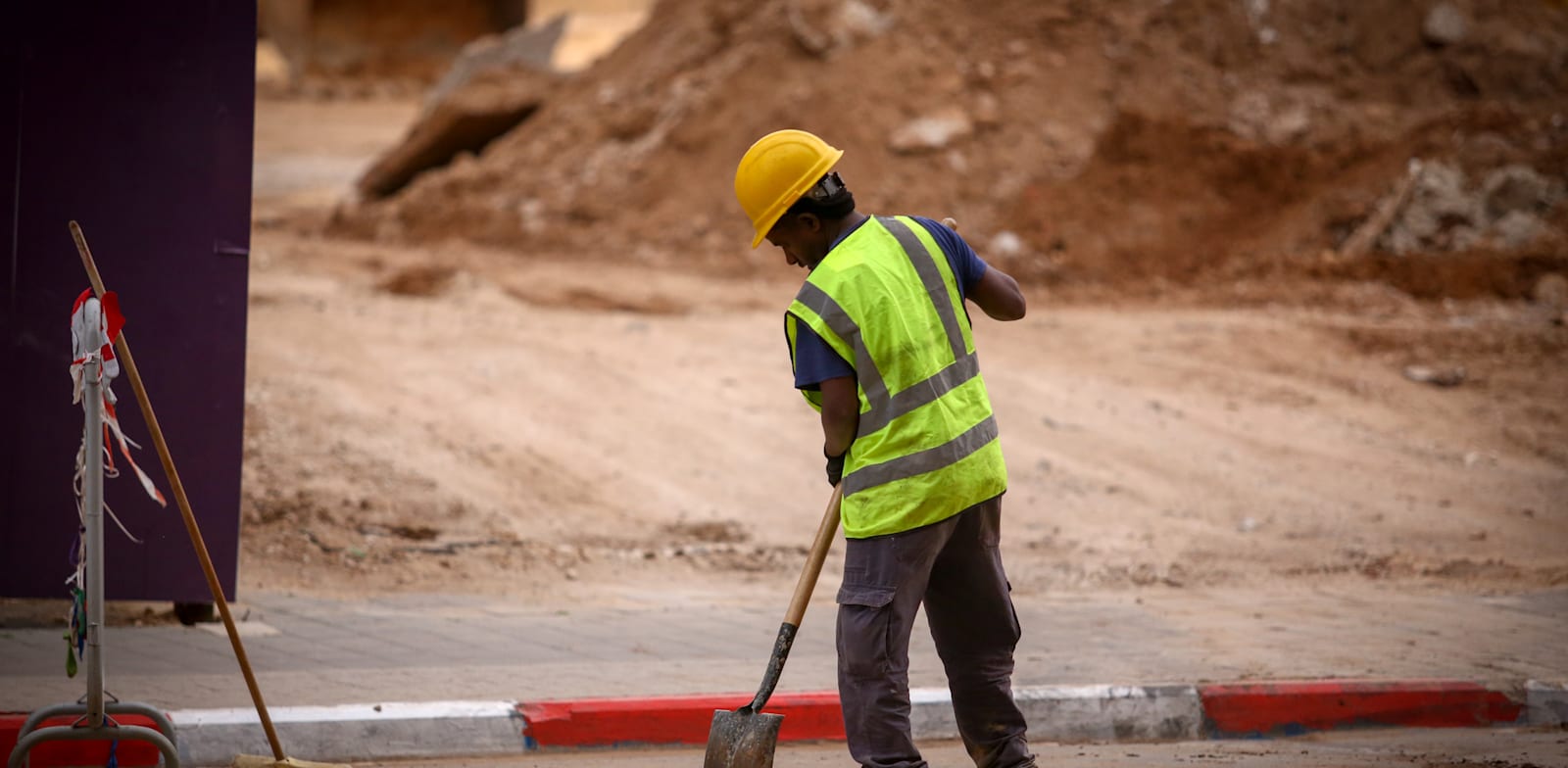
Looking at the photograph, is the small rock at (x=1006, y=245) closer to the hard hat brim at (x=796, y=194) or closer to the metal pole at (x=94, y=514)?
the hard hat brim at (x=796, y=194)

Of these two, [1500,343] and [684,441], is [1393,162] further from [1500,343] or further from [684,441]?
[684,441]

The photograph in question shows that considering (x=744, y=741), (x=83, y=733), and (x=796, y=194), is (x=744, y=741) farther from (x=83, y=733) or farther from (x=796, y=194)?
(x=83, y=733)

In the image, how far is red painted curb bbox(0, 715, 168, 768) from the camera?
464 cm

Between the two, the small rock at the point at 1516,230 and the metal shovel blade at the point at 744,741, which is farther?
the small rock at the point at 1516,230

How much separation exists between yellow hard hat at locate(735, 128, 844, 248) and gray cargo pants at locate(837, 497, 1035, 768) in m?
0.84

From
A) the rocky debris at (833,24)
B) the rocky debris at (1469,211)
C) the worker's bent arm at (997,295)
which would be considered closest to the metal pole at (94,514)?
the worker's bent arm at (997,295)

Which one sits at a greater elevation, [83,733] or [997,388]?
[997,388]

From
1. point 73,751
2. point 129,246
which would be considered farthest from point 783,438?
point 73,751

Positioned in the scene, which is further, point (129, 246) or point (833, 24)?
point (833, 24)

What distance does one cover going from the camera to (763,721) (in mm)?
3975

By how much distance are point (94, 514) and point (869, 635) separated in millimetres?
1850

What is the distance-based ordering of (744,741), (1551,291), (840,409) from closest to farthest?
(840,409), (744,741), (1551,291)

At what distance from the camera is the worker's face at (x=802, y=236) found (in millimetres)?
3820

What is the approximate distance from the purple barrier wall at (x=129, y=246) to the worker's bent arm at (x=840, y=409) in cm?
325
